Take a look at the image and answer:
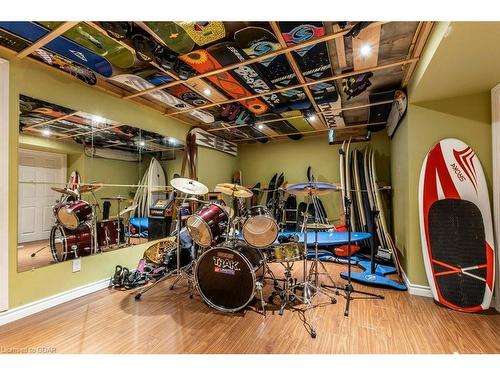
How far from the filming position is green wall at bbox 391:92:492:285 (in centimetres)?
244

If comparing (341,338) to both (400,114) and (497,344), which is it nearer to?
(497,344)

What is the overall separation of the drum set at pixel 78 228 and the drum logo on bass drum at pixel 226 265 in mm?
1672

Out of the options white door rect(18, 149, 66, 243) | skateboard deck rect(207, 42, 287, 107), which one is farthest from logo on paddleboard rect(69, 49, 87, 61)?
skateboard deck rect(207, 42, 287, 107)

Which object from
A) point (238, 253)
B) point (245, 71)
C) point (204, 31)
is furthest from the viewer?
point (245, 71)

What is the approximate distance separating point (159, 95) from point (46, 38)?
1.30m

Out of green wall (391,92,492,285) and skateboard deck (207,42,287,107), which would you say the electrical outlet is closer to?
skateboard deck (207,42,287,107)

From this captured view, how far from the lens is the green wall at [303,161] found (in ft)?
15.8

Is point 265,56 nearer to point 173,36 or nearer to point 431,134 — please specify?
point 173,36

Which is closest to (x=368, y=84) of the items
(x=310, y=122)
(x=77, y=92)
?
(x=310, y=122)

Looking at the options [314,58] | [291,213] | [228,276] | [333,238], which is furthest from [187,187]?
[291,213]

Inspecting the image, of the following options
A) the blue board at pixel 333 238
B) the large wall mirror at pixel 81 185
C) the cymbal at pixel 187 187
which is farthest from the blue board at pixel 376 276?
the large wall mirror at pixel 81 185

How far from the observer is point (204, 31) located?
1875 mm

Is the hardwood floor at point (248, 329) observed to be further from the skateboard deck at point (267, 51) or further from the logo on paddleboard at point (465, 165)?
the skateboard deck at point (267, 51)

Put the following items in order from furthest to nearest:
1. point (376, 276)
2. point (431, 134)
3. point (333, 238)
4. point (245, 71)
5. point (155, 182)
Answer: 1. point (333, 238)
2. point (155, 182)
3. point (376, 276)
4. point (431, 134)
5. point (245, 71)
